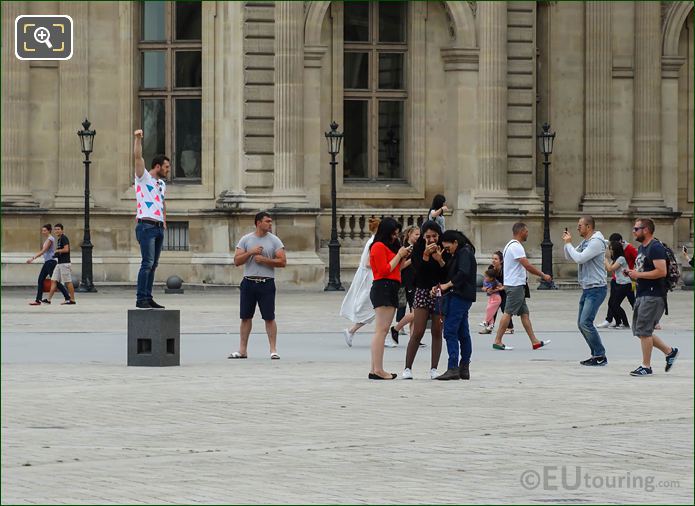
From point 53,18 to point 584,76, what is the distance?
33.1 m

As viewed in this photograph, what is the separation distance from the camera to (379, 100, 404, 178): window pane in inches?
1770

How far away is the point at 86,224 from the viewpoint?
136 ft

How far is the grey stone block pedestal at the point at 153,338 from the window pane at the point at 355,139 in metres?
23.4

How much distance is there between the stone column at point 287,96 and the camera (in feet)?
139

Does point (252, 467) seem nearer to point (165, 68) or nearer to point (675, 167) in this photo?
point (165, 68)

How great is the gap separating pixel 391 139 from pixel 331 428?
30209 millimetres

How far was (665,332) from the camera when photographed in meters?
26.9

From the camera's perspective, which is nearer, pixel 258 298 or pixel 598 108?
pixel 258 298

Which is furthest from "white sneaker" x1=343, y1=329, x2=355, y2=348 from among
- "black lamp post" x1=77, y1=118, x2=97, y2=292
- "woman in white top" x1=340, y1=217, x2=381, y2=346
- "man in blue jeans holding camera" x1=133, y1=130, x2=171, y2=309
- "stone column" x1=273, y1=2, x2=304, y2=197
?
"stone column" x1=273, y1=2, x2=304, y2=197

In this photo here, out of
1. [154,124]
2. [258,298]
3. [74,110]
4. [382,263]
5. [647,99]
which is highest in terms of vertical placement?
[647,99]

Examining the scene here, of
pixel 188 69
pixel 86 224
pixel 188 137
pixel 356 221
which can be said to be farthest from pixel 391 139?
pixel 86 224

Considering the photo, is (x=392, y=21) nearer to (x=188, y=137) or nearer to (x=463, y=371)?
(x=188, y=137)

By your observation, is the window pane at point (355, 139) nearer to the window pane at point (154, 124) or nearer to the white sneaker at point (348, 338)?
the window pane at point (154, 124)

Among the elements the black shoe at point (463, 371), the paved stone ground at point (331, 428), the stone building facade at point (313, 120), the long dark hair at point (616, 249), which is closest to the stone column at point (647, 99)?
the stone building facade at point (313, 120)
